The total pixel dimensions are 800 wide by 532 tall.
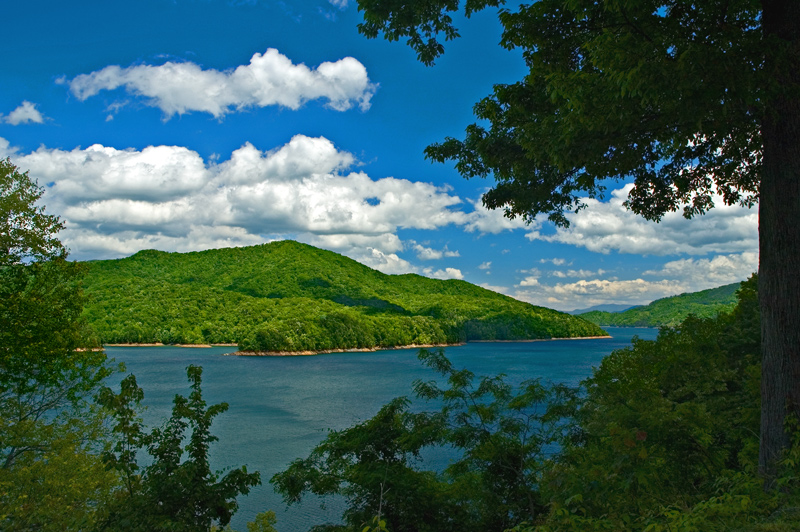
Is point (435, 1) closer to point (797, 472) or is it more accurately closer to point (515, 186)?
point (515, 186)

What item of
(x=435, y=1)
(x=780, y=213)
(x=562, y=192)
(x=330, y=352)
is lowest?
(x=330, y=352)

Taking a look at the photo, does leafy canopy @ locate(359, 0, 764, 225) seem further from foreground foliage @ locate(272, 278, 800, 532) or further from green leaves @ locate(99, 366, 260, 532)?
green leaves @ locate(99, 366, 260, 532)

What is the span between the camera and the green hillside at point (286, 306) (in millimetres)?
104625

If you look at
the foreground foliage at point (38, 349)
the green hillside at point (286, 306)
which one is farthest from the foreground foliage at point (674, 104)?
the green hillside at point (286, 306)

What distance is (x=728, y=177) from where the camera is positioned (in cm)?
689

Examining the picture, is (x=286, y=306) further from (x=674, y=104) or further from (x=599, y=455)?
(x=674, y=104)

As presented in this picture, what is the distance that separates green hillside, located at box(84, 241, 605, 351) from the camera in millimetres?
104625

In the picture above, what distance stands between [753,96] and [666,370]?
10.3m

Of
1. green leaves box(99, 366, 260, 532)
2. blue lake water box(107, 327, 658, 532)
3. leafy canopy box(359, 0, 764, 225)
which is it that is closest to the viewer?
leafy canopy box(359, 0, 764, 225)

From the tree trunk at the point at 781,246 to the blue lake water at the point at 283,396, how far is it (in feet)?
45.7

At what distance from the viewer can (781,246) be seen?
501 centimetres

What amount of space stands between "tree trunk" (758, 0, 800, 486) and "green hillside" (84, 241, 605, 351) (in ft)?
241

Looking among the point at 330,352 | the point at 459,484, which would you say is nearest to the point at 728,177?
the point at 459,484

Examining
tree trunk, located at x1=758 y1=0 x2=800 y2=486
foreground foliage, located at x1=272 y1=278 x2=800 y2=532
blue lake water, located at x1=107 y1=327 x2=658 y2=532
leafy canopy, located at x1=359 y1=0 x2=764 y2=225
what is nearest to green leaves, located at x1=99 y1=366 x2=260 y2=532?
foreground foliage, located at x1=272 y1=278 x2=800 y2=532
